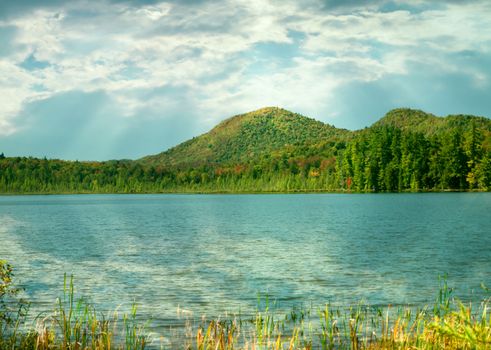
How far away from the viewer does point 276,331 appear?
18.8 meters

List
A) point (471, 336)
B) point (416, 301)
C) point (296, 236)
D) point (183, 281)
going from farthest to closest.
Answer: point (296, 236) → point (183, 281) → point (416, 301) → point (471, 336)

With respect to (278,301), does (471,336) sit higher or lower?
higher

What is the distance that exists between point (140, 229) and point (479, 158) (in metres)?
128

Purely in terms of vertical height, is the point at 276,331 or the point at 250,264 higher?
the point at 276,331

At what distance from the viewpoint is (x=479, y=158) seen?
549ft

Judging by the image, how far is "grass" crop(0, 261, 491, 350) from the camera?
41.8 feet

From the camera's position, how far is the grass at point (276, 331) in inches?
502

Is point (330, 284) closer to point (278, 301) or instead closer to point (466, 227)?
point (278, 301)

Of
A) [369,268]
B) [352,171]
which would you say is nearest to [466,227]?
[369,268]

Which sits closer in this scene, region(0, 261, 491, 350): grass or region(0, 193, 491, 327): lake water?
region(0, 261, 491, 350): grass

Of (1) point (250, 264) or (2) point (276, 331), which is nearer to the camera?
(2) point (276, 331)

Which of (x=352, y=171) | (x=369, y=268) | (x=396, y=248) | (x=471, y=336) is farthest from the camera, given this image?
(x=352, y=171)

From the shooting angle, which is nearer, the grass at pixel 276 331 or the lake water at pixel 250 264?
the grass at pixel 276 331

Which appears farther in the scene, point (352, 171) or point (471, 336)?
point (352, 171)
